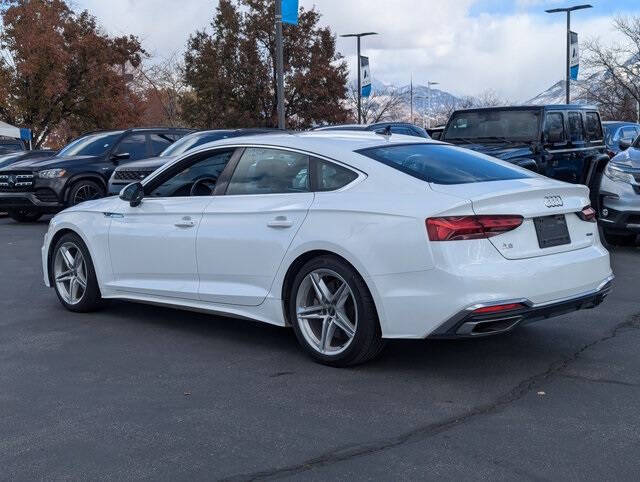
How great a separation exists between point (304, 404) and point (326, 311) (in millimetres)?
868

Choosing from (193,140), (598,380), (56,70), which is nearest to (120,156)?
(193,140)

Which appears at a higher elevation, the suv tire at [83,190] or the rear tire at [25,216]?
the suv tire at [83,190]

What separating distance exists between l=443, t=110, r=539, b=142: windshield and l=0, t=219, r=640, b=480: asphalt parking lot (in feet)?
20.9

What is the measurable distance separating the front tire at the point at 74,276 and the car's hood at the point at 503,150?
248 inches

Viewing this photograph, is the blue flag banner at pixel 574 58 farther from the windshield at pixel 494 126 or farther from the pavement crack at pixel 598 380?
the pavement crack at pixel 598 380

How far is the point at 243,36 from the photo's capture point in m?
40.7

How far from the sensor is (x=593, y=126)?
1433 centimetres

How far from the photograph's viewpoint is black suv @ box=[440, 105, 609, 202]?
1255cm

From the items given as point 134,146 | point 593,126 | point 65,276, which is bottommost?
point 65,276

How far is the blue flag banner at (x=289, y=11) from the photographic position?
19.1 meters

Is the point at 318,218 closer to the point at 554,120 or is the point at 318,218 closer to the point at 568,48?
the point at 554,120

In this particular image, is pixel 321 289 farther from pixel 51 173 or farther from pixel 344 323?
pixel 51 173

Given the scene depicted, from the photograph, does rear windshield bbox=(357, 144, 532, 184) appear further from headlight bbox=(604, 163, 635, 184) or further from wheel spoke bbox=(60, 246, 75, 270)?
headlight bbox=(604, 163, 635, 184)

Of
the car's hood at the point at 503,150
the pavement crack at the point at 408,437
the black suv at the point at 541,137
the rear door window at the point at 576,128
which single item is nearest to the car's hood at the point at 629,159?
the black suv at the point at 541,137
